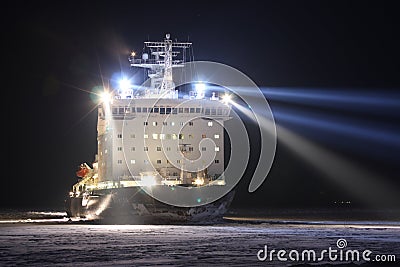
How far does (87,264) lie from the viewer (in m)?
A: 16.3

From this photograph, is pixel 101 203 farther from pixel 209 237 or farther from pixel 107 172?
pixel 209 237

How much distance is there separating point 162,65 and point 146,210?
8900mm

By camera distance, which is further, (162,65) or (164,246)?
(162,65)

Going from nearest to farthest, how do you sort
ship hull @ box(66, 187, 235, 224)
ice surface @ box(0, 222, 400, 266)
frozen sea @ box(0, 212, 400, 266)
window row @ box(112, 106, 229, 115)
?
frozen sea @ box(0, 212, 400, 266) → ice surface @ box(0, 222, 400, 266) → ship hull @ box(66, 187, 235, 224) → window row @ box(112, 106, 229, 115)

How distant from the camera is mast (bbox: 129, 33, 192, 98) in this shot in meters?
36.4

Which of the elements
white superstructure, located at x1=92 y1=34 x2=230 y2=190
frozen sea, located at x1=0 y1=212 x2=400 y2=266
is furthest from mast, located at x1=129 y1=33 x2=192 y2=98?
frozen sea, located at x1=0 y1=212 x2=400 y2=266

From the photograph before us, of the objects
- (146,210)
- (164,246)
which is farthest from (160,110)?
(164,246)

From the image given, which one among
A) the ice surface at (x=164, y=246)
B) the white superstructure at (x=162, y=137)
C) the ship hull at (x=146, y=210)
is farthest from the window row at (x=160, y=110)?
the ice surface at (x=164, y=246)

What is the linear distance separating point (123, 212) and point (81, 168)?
Result: 13.8 m

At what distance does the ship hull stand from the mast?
6.03 m

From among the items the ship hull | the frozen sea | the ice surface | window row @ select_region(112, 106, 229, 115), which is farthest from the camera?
window row @ select_region(112, 106, 229, 115)

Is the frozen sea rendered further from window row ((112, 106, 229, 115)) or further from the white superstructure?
window row ((112, 106, 229, 115))

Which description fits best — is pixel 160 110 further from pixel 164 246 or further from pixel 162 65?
pixel 164 246

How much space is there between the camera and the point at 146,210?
3159 centimetres
